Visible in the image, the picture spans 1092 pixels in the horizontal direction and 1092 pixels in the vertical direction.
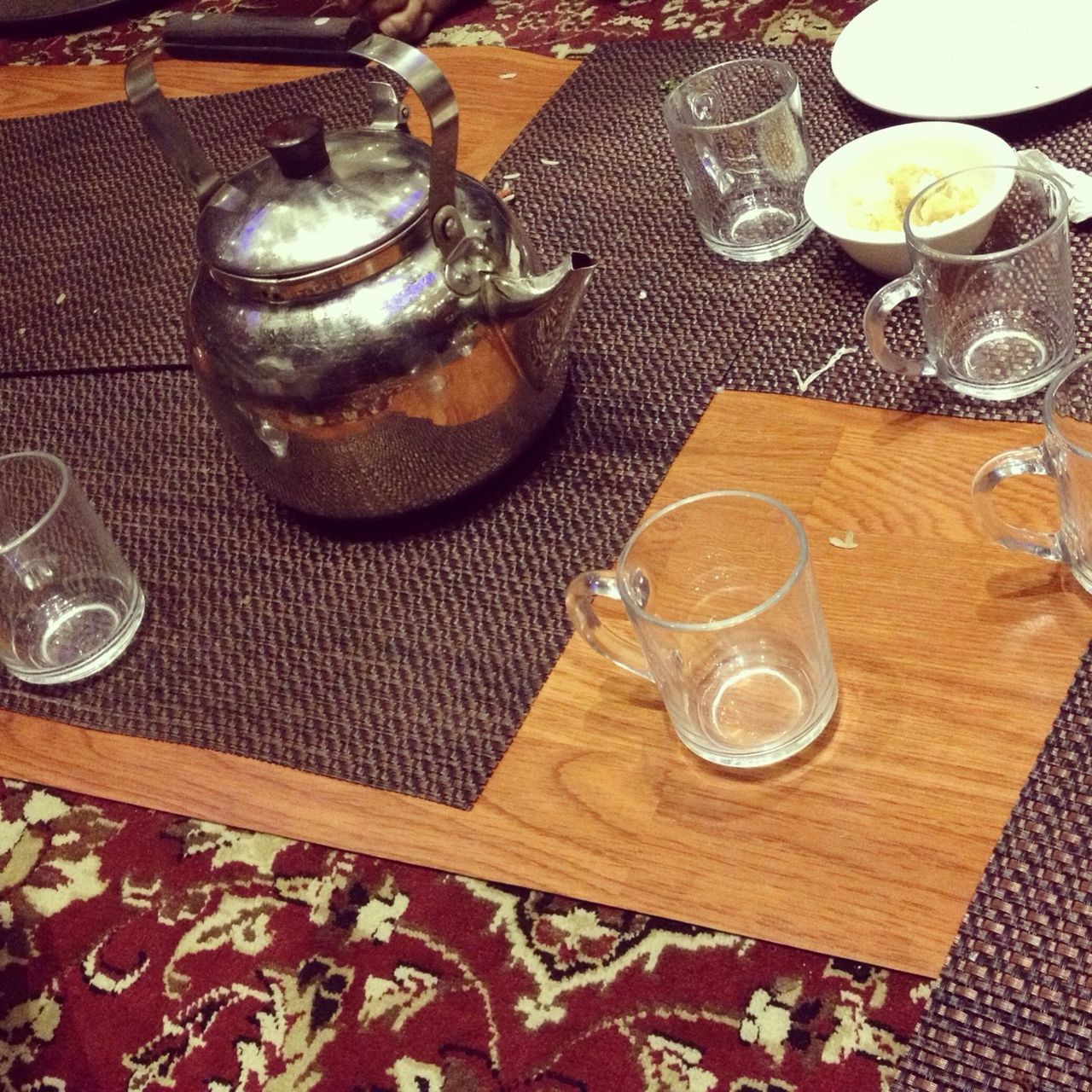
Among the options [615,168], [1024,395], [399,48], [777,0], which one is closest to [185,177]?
[399,48]

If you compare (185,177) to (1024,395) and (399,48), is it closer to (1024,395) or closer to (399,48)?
(399,48)

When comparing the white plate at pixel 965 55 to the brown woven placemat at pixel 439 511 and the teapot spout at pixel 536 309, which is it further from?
the teapot spout at pixel 536 309

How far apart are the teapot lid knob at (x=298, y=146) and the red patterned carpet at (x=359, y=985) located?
1.17 feet

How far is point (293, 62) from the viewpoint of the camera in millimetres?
699

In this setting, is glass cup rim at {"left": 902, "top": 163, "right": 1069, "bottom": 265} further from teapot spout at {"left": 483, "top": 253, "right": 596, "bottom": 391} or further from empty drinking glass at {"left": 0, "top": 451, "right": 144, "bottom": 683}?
empty drinking glass at {"left": 0, "top": 451, "right": 144, "bottom": 683}

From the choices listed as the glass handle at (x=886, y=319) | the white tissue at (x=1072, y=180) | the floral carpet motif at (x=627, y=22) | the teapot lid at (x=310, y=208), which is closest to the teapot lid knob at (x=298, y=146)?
the teapot lid at (x=310, y=208)

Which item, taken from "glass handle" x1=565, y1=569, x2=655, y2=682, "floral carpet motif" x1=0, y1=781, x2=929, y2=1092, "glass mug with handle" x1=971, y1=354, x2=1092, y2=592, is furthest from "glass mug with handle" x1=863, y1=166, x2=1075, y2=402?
"floral carpet motif" x1=0, y1=781, x2=929, y2=1092

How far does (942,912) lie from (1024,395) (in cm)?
33

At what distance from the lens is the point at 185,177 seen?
2.56ft

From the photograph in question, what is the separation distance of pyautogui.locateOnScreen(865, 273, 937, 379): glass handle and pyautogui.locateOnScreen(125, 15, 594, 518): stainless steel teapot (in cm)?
17

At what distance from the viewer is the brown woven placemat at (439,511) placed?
69 centimetres

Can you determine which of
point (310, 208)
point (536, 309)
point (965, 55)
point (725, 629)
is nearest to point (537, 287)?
point (536, 309)

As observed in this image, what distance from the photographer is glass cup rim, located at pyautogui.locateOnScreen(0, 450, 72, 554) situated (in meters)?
0.71

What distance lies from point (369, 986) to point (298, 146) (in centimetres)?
43
